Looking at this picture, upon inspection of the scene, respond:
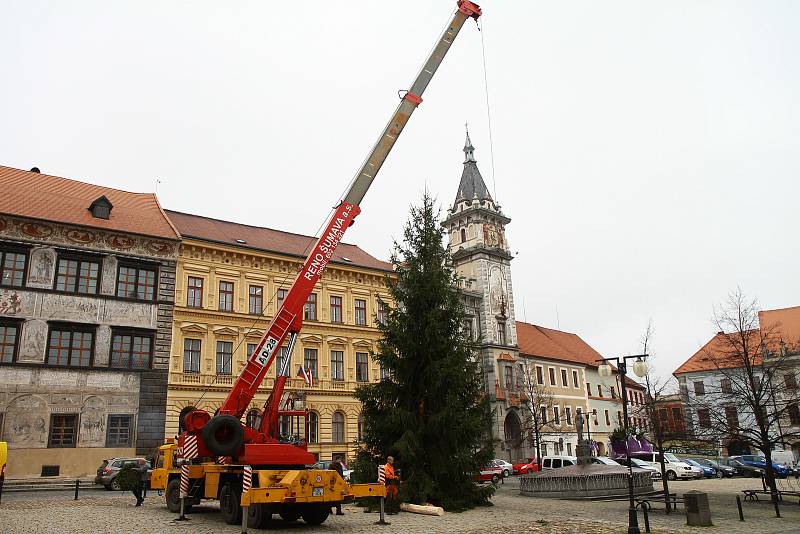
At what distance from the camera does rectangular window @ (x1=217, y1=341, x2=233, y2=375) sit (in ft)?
121

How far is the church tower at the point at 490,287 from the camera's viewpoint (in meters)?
55.6

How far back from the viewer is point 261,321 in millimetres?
38969

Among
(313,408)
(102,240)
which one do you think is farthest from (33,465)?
(313,408)

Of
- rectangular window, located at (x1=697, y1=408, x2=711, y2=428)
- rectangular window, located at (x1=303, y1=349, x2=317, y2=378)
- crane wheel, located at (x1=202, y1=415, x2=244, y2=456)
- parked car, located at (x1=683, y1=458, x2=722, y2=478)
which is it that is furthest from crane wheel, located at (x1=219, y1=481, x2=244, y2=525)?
parked car, located at (x1=683, y1=458, x2=722, y2=478)

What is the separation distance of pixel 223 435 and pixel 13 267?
2195 centimetres

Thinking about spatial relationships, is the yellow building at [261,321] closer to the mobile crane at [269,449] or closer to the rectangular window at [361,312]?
the rectangular window at [361,312]

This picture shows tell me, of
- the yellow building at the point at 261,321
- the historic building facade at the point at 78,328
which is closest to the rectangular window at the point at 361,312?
the yellow building at the point at 261,321

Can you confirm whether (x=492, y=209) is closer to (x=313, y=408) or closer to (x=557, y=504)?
(x=313, y=408)

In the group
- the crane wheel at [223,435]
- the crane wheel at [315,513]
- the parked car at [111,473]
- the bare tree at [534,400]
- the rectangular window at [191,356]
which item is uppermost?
the rectangular window at [191,356]

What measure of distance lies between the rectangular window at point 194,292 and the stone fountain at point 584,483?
21321mm

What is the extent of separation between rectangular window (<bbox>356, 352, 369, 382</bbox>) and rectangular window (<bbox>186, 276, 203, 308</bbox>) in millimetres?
11422

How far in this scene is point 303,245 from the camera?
4466 cm

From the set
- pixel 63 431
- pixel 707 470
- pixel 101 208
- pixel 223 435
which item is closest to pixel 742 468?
pixel 707 470

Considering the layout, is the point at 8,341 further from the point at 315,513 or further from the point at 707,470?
the point at 707,470
